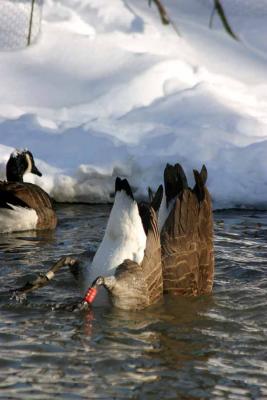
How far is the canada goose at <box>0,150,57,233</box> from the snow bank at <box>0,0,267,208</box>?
0.43 m

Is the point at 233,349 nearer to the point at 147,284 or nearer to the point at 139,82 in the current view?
the point at 147,284

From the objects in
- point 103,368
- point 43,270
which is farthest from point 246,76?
point 103,368

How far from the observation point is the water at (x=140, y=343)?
494 cm

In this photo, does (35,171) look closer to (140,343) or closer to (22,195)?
(22,195)

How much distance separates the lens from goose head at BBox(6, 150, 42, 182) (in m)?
10.1

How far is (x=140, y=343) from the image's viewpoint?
5.71 m

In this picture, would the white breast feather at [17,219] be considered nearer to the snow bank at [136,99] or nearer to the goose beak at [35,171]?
the goose beak at [35,171]

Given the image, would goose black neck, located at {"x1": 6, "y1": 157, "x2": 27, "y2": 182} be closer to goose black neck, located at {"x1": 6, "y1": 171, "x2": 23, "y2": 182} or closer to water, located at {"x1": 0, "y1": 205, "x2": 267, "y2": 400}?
goose black neck, located at {"x1": 6, "y1": 171, "x2": 23, "y2": 182}

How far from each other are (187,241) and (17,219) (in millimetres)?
3476

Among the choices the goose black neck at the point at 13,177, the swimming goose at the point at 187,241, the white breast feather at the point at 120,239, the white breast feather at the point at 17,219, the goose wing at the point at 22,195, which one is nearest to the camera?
the white breast feather at the point at 120,239

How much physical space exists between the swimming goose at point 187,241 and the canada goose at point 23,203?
2.88 metres

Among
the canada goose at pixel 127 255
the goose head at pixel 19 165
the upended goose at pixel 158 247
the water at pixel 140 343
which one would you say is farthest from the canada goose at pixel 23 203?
the canada goose at pixel 127 255

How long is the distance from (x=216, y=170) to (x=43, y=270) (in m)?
3.45

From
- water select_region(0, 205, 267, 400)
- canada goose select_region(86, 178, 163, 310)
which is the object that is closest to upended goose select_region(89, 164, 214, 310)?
canada goose select_region(86, 178, 163, 310)
